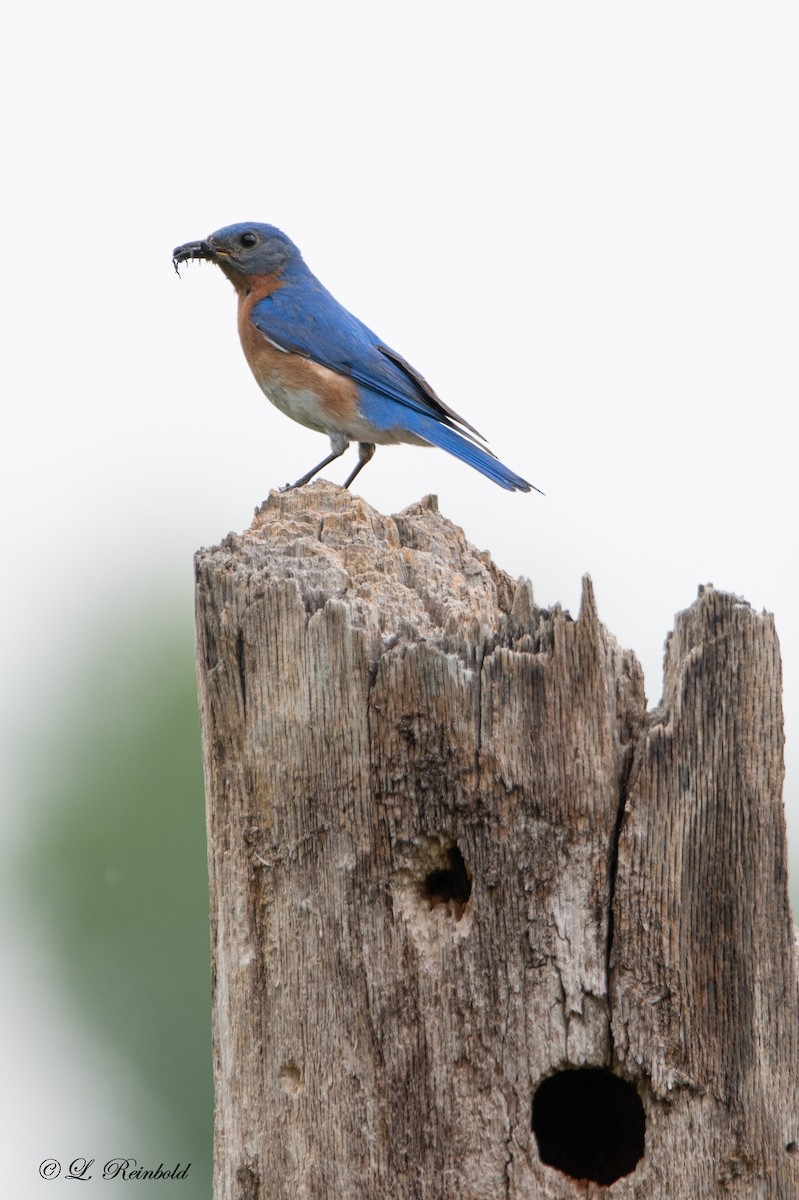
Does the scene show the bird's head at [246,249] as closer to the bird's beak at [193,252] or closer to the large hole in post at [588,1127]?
the bird's beak at [193,252]

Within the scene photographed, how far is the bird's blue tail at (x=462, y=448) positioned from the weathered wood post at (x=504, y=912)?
261 centimetres

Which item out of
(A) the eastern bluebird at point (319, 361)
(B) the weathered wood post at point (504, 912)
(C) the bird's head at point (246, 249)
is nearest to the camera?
(B) the weathered wood post at point (504, 912)

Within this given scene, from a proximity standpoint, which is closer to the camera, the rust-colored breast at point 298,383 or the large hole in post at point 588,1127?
the large hole in post at point 588,1127

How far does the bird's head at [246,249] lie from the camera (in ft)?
24.3

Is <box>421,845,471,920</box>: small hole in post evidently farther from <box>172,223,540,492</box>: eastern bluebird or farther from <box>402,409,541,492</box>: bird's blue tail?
<box>172,223,540,492</box>: eastern bluebird

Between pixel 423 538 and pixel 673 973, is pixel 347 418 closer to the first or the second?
pixel 423 538

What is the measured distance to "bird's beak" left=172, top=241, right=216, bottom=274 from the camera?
289 inches

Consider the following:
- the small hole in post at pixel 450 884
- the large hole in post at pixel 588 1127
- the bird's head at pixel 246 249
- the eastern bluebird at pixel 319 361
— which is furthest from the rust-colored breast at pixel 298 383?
the large hole in post at pixel 588 1127

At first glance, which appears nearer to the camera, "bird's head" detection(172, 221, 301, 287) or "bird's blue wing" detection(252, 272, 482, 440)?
"bird's blue wing" detection(252, 272, 482, 440)

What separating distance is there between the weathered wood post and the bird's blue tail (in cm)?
261

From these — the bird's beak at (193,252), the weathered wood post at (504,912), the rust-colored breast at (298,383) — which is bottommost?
the weathered wood post at (504,912)

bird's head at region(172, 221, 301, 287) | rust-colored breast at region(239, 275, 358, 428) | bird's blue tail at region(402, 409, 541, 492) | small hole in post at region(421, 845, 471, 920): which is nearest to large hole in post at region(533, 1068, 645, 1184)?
small hole in post at region(421, 845, 471, 920)

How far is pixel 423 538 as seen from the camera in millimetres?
4309

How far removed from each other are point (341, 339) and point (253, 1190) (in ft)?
14.2
